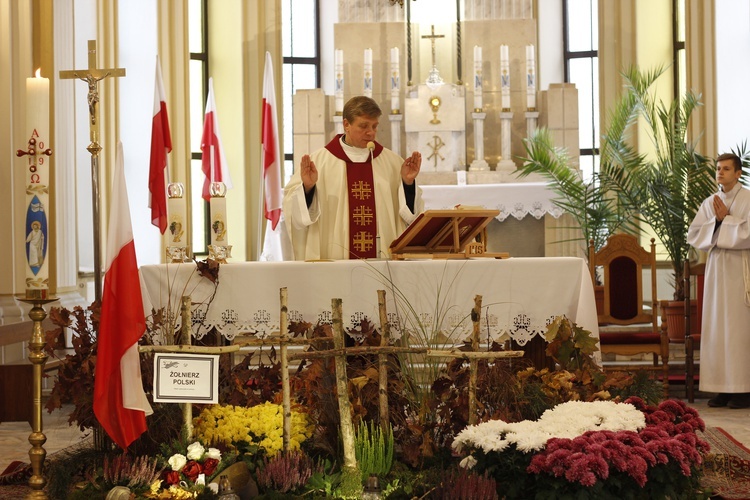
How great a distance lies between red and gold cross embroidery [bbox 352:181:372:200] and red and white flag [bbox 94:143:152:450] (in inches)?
74.0

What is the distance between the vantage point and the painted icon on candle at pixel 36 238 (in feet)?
13.3

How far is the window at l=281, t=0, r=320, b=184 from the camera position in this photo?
12.4 m

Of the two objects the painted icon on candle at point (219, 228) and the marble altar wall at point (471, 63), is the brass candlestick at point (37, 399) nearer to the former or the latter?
the painted icon on candle at point (219, 228)

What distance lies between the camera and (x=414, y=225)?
5000 mm

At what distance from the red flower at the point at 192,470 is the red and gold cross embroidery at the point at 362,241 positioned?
2.02 m

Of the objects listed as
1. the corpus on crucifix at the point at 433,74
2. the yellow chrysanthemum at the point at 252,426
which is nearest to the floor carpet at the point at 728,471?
the yellow chrysanthemum at the point at 252,426

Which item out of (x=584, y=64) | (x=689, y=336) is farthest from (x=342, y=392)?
(x=584, y=64)

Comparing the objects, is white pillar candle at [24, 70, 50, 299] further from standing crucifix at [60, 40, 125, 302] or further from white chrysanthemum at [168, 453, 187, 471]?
standing crucifix at [60, 40, 125, 302]

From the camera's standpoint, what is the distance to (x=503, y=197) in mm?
10328

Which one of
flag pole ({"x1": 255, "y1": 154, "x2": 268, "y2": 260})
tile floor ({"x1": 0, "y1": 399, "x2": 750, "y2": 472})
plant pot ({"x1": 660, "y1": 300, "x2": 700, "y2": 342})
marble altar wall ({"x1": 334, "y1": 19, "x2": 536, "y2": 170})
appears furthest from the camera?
marble altar wall ({"x1": 334, "y1": 19, "x2": 536, "y2": 170})

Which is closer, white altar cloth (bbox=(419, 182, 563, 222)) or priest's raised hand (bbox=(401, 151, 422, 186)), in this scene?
Answer: priest's raised hand (bbox=(401, 151, 422, 186))

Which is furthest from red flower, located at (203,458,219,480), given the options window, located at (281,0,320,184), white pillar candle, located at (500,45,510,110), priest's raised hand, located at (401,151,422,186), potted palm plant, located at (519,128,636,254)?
window, located at (281,0,320,184)

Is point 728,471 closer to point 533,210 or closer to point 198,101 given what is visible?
point 533,210

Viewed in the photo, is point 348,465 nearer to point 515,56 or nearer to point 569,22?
point 515,56
